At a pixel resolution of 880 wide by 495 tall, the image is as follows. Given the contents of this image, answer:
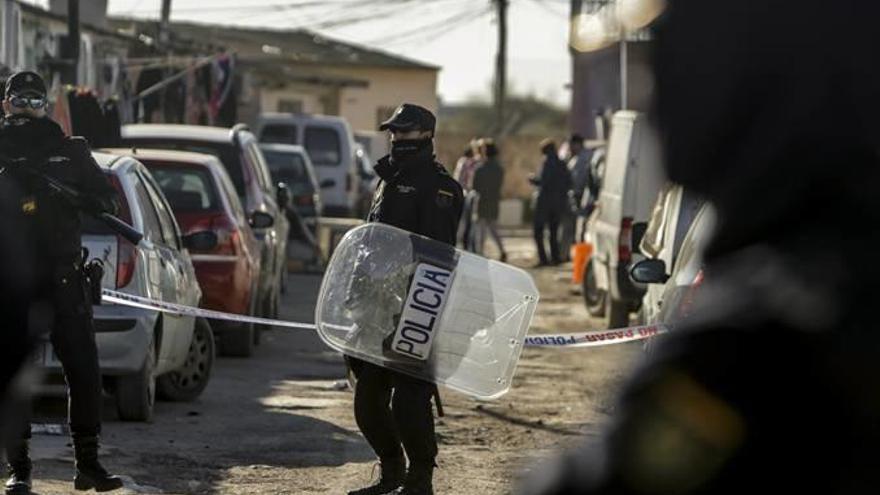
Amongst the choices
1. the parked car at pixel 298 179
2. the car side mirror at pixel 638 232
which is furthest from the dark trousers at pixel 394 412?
the parked car at pixel 298 179

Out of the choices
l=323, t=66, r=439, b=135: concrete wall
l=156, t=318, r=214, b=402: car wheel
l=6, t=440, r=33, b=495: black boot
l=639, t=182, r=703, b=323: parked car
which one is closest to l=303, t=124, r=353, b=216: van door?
l=639, t=182, r=703, b=323: parked car

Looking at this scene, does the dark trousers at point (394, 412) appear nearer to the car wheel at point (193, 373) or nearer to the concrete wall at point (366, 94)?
the car wheel at point (193, 373)

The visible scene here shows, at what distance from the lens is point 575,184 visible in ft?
89.8

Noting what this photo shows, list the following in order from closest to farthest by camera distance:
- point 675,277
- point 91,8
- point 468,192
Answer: point 675,277
point 91,8
point 468,192

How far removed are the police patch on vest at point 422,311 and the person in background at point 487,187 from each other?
1969 cm

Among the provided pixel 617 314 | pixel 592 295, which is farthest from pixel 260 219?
pixel 592 295

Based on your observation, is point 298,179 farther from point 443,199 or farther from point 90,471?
point 90,471

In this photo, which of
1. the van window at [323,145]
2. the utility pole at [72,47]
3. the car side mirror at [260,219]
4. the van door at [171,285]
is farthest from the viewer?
the van window at [323,145]

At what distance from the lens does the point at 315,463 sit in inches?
403

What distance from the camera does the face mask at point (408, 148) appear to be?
9070 mm

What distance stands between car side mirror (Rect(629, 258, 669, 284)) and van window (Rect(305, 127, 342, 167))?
68.8ft

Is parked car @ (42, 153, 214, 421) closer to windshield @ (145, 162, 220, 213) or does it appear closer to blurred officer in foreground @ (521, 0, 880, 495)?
→ windshield @ (145, 162, 220, 213)

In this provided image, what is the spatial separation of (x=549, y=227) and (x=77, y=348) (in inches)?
852

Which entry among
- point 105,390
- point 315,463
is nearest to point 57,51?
point 105,390
